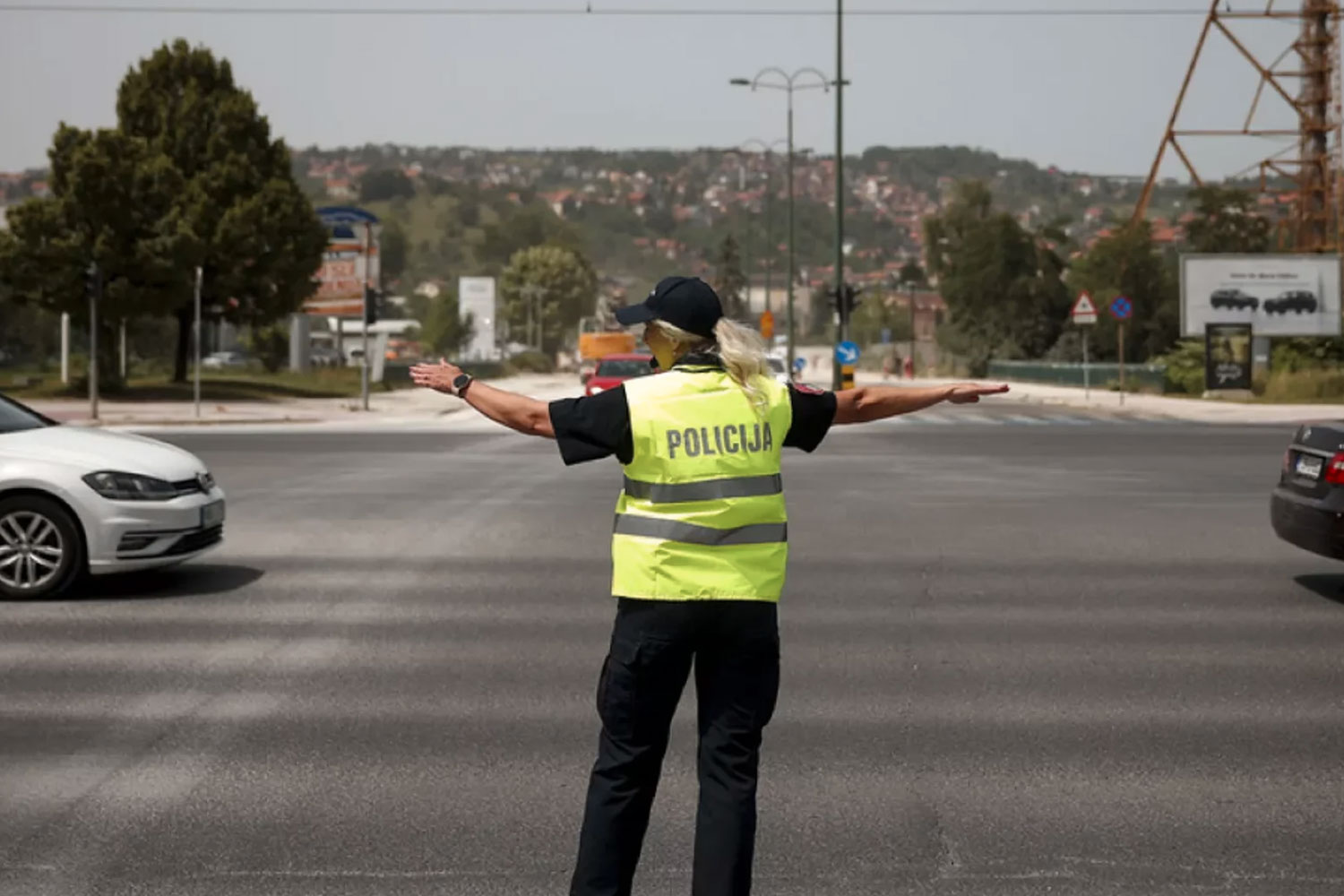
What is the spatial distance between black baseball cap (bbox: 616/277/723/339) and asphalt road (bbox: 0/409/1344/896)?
171 cm

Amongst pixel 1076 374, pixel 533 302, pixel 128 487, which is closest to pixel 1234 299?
pixel 1076 374

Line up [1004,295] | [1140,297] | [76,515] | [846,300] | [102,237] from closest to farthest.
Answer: [76,515] < [846,300] < [102,237] < [1140,297] < [1004,295]

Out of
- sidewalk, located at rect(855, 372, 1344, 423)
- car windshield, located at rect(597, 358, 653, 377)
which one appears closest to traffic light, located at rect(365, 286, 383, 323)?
car windshield, located at rect(597, 358, 653, 377)

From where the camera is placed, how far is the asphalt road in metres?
5.81

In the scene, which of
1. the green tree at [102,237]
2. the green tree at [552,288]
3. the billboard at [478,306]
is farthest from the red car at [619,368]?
the green tree at [552,288]

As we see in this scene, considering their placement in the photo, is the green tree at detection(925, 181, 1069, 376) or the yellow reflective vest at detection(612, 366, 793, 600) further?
the green tree at detection(925, 181, 1069, 376)

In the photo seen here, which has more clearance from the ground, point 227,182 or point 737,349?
point 227,182

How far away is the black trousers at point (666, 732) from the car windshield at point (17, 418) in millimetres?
8635

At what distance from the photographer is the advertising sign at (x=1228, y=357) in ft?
174

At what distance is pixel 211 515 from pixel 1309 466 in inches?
284

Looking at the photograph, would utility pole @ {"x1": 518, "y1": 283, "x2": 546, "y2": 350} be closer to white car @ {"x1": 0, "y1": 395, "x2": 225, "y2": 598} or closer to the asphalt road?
the asphalt road

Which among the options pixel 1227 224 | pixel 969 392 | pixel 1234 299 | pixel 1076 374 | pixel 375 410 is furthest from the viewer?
pixel 1227 224

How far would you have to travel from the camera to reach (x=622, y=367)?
137 feet

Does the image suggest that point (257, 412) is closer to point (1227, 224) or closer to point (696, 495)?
point (696, 495)
